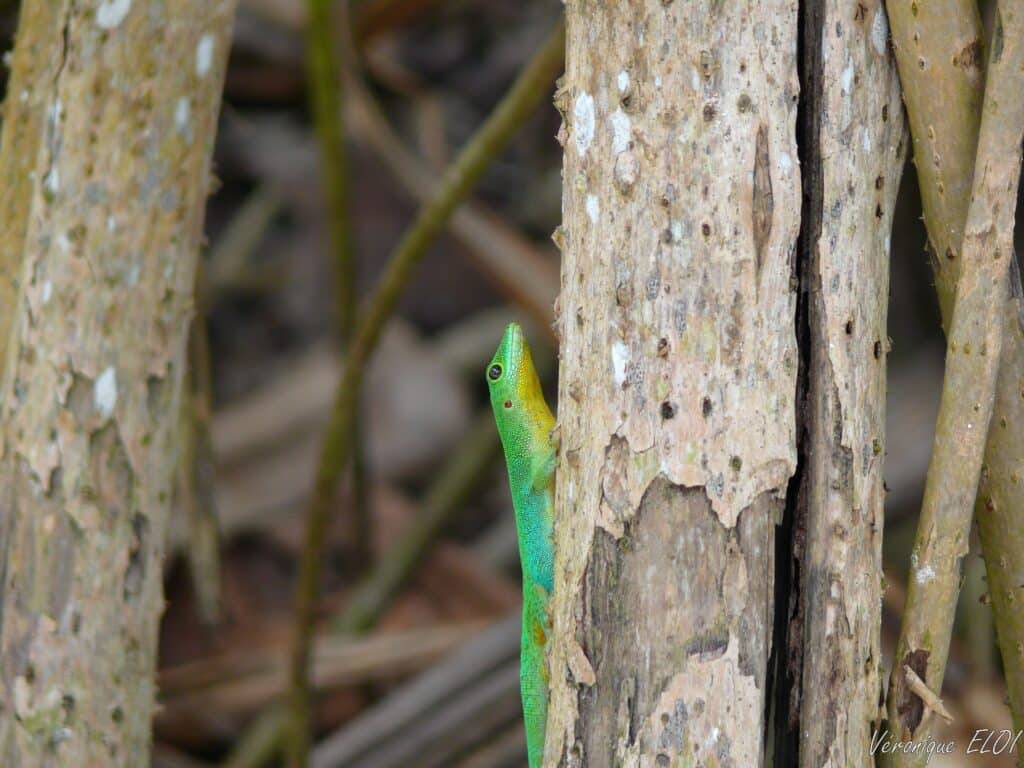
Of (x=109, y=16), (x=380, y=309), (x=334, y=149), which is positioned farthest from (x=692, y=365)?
(x=334, y=149)

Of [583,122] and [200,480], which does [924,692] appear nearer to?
[583,122]

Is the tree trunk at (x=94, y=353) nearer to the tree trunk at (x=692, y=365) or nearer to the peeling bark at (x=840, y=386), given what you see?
the tree trunk at (x=692, y=365)

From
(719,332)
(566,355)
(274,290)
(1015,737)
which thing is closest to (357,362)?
(566,355)

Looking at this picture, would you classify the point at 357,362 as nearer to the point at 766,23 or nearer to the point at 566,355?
the point at 566,355

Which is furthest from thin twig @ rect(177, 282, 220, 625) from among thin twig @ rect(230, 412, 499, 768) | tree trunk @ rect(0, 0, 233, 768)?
thin twig @ rect(230, 412, 499, 768)

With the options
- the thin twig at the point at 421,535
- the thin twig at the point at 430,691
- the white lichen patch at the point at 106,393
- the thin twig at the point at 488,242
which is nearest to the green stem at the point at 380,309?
the thin twig at the point at 430,691
